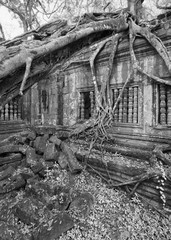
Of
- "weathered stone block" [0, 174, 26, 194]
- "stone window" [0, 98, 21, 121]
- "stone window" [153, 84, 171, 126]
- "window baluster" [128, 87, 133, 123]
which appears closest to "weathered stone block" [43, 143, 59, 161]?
"weathered stone block" [0, 174, 26, 194]

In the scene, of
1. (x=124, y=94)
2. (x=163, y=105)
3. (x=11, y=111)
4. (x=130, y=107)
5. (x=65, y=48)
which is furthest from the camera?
(x=11, y=111)

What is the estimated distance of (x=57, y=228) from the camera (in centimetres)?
196

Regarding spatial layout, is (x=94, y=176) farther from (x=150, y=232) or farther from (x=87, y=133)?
(x=150, y=232)

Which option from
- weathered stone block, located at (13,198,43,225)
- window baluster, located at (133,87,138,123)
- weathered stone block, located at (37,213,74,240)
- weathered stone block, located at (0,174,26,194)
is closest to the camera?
weathered stone block, located at (37,213,74,240)

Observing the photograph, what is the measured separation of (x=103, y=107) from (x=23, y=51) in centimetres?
253

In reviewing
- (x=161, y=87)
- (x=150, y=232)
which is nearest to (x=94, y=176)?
(x=150, y=232)

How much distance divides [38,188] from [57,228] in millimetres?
922

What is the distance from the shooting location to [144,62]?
3324 mm

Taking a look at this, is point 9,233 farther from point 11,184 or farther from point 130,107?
point 130,107

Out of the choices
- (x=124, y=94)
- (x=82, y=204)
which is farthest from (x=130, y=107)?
(x=82, y=204)

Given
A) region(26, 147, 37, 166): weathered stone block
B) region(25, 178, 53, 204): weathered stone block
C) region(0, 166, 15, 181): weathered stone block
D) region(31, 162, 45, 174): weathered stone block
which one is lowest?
region(25, 178, 53, 204): weathered stone block

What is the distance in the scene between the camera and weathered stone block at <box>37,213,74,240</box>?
1877 millimetres

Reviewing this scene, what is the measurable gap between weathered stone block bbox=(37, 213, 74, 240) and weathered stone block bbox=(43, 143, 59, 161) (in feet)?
5.02

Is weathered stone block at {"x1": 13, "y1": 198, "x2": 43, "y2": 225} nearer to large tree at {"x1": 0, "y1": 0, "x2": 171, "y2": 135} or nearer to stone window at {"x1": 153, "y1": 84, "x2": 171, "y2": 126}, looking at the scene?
large tree at {"x1": 0, "y1": 0, "x2": 171, "y2": 135}
